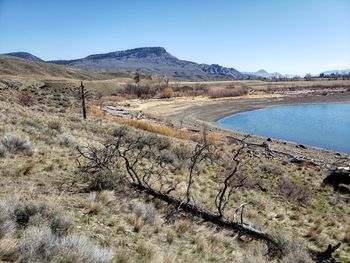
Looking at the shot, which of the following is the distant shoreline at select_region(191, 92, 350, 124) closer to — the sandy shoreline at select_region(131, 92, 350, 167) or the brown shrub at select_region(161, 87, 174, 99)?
the sandy shoreline at select_region(131, 92, 350, 167)

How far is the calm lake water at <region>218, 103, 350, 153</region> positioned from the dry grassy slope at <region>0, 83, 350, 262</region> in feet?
89.2

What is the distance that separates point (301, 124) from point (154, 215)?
52.2 m

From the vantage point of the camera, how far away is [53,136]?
15805mm

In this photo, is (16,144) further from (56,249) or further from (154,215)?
(56,249)

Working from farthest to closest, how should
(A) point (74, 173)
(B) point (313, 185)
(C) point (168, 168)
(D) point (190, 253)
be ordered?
(B) point (313, 185), (C) point (168, 168), (A) point (74, 173), (D) point (190, 253)

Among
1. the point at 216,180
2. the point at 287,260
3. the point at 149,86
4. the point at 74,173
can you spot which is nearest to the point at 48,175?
the point at 74,173

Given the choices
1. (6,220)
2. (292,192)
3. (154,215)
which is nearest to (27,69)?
(292,192)

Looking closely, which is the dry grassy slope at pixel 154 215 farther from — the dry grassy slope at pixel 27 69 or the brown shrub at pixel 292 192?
the dry grassy slope at pixel 27 69

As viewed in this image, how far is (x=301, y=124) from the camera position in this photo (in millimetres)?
56375

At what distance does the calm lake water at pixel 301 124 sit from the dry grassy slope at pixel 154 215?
2720 centimetres

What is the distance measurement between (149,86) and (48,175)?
96.7 metres

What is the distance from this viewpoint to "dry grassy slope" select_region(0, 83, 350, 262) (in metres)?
6.69

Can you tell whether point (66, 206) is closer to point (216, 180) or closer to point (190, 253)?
point (190, 253)

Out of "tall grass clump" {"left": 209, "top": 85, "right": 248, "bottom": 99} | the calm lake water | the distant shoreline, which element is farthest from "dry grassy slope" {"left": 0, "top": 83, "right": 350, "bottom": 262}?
"tall grass clump" {"left": 209, "top": 85, "right": 248, "bottom": 99}
